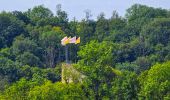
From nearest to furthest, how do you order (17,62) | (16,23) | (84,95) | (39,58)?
(84,95) < (17,62) < (39,58) < (16,23)

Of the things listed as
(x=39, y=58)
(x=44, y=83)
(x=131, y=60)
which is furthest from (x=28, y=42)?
(x=44, y=83)

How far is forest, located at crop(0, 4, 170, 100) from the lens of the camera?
67.7 meters

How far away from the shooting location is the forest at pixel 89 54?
67688 millimetres

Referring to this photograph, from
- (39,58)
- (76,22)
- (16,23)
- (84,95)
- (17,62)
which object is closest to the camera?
(84,95)

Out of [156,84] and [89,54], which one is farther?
[89,54]

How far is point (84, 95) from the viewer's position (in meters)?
67.1

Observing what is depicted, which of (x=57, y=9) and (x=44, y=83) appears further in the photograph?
(x=57, y=9)

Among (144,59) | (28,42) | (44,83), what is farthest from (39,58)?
(44,83)

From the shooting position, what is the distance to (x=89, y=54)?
6925cm

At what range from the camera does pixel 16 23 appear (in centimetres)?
13238

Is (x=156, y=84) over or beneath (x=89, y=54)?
beneath

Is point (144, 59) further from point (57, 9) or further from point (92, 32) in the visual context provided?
point (57, 9)

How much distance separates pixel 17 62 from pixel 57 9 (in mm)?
29866

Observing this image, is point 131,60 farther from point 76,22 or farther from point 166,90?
point 166,90
